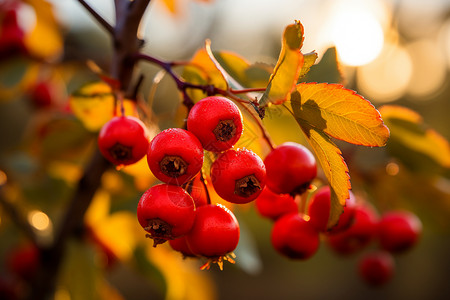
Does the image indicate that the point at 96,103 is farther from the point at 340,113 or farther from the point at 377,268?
the point at 377,268

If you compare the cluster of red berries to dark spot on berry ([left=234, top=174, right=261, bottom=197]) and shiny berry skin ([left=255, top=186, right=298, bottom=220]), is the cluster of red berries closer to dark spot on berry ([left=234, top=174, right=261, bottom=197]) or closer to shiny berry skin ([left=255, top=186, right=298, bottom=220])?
shiny berry skin ([left=255, top=186, right=298, bottom=220])

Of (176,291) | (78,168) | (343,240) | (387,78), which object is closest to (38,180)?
(78,168)

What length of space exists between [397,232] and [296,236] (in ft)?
2.20

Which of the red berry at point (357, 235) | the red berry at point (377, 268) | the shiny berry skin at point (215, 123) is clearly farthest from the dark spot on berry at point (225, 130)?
the red berry at point (377, 268)

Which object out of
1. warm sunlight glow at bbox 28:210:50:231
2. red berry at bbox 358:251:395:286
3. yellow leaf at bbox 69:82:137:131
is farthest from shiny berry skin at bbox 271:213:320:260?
warm sunlight glow at bbox 28:210:50:231

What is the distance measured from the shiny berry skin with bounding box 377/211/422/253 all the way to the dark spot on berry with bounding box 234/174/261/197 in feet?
3.09

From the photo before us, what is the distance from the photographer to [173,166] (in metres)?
0.76

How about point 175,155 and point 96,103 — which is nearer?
point 175,155

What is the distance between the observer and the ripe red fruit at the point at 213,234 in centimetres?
81

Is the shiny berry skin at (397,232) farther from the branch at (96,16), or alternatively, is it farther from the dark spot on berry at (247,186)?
the branch at (96,16)

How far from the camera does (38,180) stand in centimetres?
191

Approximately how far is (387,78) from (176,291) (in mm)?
12282

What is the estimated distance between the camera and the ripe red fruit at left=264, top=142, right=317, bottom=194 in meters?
0.93

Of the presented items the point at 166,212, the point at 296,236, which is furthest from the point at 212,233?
the point at 296,236
